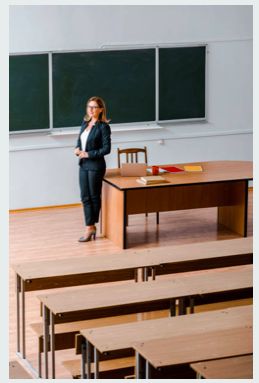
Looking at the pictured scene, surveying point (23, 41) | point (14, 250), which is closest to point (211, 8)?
point (23, 41)

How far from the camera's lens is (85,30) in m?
10.5

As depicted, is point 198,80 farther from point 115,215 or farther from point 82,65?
point 115,215

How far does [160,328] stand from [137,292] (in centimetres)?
78

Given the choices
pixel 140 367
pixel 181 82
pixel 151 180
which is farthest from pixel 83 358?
pixel 181 82

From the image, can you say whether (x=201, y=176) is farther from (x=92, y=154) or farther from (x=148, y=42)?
(x=148, y=42)

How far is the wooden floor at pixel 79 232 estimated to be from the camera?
8789 mm

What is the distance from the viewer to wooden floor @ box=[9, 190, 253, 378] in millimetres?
8789

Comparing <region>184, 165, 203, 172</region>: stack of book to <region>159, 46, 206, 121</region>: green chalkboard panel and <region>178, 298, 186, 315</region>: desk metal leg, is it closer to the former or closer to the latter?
<region>159, 46, 206, 121</region>: green chalkboard panel

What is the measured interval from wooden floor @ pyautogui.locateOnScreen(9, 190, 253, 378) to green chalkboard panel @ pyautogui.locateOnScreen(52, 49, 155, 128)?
1.29 metres

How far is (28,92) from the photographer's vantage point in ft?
33.8

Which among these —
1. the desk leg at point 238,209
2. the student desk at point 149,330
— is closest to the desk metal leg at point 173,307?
the student desk at point 149,330

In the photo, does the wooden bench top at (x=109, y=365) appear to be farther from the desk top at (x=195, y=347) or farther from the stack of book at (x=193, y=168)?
the stack of book at (x=193, y=168)

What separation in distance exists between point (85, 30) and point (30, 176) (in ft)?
6.63

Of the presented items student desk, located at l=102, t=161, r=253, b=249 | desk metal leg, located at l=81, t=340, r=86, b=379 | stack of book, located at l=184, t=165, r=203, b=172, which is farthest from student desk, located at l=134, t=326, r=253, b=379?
stack of book, located at l=184, t=165, r=203, b=172
